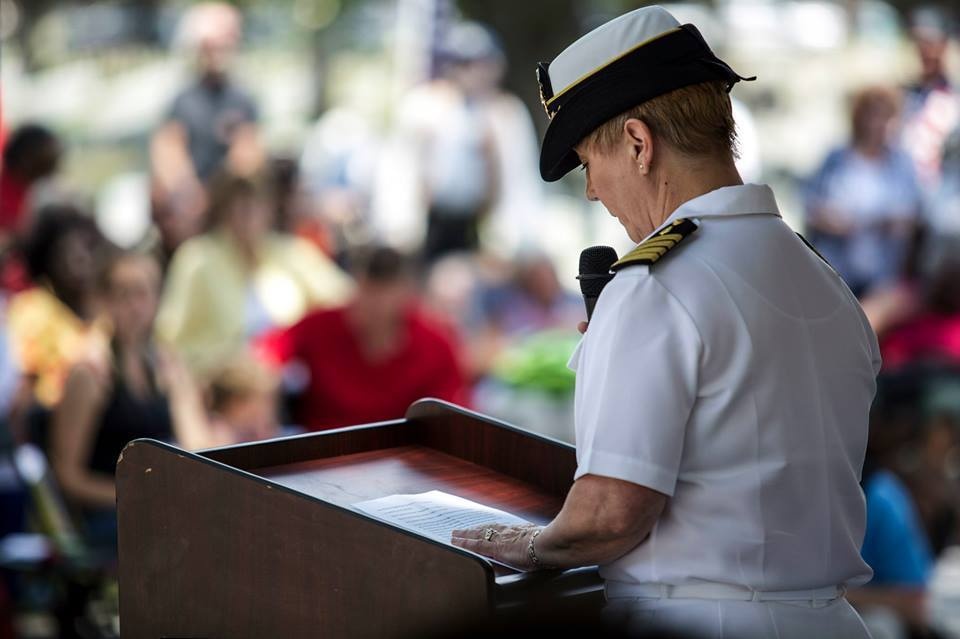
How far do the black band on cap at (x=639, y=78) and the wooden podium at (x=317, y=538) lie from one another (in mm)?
545

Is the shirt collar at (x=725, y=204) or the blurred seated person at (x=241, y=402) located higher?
the shirt collar at (x=725, y=204)

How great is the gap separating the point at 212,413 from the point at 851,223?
12.2 feet

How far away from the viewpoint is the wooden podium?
74.4 inches

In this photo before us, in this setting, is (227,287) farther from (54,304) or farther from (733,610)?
(733,610)

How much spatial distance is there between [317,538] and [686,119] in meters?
0.72

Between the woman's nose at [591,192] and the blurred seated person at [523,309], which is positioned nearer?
the woman's nose at [591,192]

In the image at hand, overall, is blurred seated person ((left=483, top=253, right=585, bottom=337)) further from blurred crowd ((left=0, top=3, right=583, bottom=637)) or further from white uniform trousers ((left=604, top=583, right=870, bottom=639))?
white uniform trousers ((left=604, top=583, right=870, bottom=639))

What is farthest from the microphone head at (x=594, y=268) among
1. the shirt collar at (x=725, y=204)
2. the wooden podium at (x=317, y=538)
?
the wooden podium at (x=317, y=538)

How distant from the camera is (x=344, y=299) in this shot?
700 cm

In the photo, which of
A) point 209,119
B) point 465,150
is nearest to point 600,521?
point 209,119

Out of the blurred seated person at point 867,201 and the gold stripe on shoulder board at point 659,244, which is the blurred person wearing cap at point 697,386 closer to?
the gold stripe on shoulder board at point 659,244

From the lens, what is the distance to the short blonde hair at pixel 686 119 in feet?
6.55

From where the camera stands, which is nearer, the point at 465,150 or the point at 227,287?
the point at 227,287

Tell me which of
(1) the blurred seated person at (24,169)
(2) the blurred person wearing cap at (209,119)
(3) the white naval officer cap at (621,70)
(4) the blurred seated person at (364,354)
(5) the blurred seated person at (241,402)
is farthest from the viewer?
(2) the blurred person wearing cap at (209,119)
